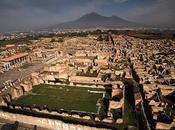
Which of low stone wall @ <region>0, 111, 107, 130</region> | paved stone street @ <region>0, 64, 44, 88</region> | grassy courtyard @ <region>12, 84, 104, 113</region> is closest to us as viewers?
low stone wall @ <region>0, 111, 107, 130</region>

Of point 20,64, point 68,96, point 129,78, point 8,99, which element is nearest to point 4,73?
point 20,64

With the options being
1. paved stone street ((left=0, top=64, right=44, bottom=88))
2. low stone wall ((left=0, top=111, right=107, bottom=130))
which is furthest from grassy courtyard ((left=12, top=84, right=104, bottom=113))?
paved stone street ((left=0, top=64, right=44, bottom=88))

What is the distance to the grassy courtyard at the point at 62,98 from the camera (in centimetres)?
2128

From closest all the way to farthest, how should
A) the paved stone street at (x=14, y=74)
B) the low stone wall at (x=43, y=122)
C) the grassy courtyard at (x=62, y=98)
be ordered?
the low stone wall at (x=43, y=122), the grassy courtyard at (x=62, y=98), the paved stone street at (x=14, y=74)

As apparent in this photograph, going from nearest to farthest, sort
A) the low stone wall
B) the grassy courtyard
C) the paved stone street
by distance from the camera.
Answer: the low stone wall → the grassy courtyard → the paved stone street

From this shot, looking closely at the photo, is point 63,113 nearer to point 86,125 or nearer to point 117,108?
point 86,125

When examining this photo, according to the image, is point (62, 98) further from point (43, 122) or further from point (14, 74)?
point (14, 74)

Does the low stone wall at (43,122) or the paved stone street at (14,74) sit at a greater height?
the paved stone street at (14,74)

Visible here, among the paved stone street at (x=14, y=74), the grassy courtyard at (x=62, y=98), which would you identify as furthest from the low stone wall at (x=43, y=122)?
the paved stone street at (x=14, y=74)

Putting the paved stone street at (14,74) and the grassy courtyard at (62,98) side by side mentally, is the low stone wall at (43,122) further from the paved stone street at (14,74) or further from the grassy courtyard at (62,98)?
the paved stone street at (14,74)

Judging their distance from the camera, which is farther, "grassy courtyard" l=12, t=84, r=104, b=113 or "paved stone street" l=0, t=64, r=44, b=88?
"paved stone street" l=0, t=64, r=44, b=88

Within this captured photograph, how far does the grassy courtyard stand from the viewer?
69.8 ft

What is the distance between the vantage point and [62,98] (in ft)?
77.0

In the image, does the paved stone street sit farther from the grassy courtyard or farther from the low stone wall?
the low stone wall
